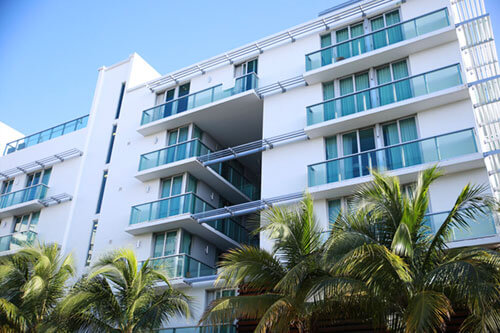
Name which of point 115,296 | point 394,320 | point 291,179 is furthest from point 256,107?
point 394,320

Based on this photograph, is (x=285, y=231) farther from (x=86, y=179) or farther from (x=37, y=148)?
Answer: (x=37, y=148)

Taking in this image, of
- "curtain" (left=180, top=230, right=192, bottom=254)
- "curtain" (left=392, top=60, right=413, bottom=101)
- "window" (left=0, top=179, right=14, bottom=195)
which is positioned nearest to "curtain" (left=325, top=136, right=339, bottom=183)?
"curtain" (left=392, top=60, right=413, bottom=101)

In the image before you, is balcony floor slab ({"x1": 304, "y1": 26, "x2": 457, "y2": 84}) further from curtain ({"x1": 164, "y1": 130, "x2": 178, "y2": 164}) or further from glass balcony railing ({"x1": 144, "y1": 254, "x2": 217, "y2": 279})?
glass balcony railing ({"x1": 144, "y1": 254, "x2": 217, "y2": 279})

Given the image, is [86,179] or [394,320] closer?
[394,320]

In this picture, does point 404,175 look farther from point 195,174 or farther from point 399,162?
point 195,174

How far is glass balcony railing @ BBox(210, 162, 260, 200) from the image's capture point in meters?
26.0

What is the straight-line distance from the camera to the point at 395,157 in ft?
61.2

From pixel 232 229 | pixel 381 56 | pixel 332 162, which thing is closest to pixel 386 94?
pixel 381 56

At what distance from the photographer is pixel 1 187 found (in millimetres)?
32500

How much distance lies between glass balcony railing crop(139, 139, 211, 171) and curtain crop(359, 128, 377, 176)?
327 inches

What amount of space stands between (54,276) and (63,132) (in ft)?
48.2

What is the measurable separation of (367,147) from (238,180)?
8.80 m

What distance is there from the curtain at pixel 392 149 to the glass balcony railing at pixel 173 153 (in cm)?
924

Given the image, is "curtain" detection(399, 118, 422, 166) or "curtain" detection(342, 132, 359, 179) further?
"curtain" detection(342, 132, 359, 179)
